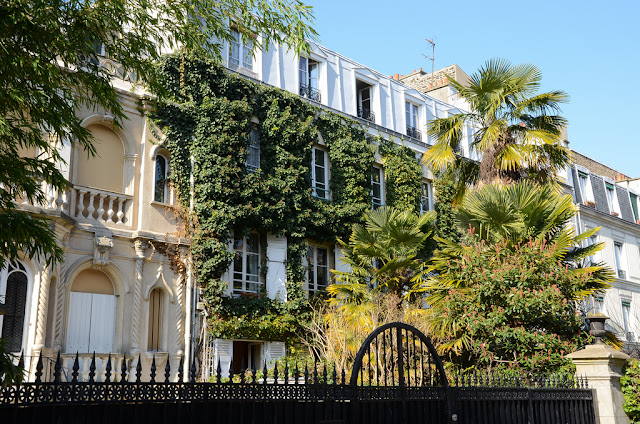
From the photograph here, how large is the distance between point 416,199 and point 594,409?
12.6 meters

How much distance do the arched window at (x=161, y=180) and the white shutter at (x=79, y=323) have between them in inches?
122

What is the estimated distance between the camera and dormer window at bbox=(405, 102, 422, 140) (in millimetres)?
24692

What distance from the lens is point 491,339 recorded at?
42.4 ft

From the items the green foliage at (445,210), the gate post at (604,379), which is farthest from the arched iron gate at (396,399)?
the green foliage at (445,210)

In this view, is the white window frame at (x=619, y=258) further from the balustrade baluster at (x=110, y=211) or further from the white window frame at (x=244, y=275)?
the balustrade baluster at (x=110, y=211)

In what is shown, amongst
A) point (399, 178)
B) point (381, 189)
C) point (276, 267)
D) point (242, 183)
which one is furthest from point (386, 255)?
point (399, 178)

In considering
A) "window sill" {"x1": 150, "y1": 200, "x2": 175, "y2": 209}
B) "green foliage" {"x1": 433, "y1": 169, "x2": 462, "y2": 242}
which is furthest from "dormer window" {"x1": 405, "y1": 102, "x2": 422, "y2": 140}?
"window sill" {"x1": 150, "y1": 200, "x2": 175, "y2": 209}

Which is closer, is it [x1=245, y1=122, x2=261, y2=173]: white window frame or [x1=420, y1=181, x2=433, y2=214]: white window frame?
[x1=245, y1=122, x2=261, y2=173]: white window frame

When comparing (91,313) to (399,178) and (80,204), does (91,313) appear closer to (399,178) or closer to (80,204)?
(80,204)

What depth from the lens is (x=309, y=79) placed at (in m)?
21.8

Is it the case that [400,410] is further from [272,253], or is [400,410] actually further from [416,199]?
[416,199]

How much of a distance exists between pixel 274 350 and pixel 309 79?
924 centimetres

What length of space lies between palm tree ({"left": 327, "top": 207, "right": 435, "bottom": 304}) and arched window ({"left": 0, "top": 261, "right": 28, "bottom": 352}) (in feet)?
24.2

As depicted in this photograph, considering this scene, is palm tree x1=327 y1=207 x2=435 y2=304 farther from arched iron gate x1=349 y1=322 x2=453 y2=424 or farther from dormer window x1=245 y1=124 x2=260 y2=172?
arched iron gate x1=349 y1=322 x2=453 y2=424
